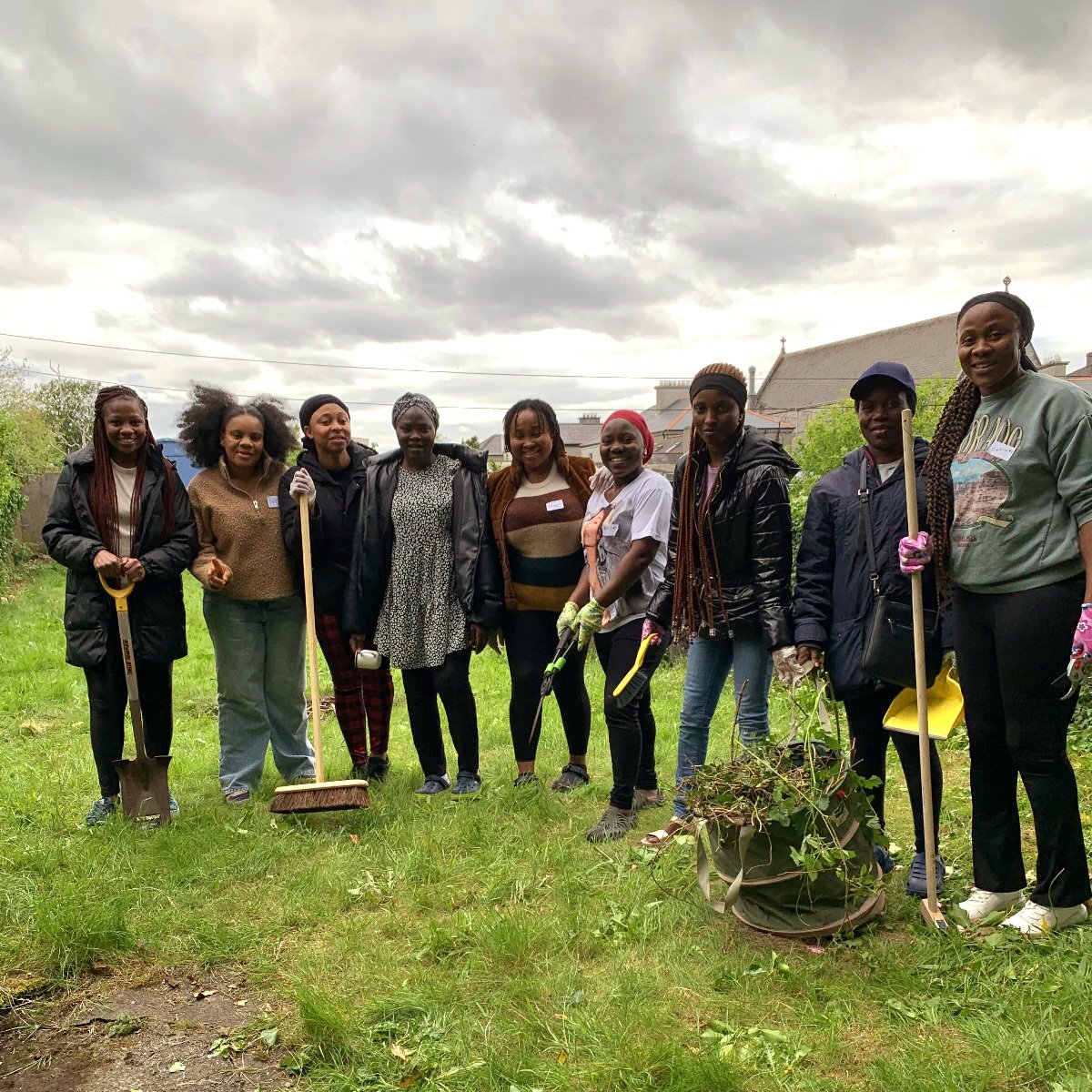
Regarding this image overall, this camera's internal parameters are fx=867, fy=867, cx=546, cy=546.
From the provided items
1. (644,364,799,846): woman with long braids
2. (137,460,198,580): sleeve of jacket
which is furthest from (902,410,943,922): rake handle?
(137,460,198,580): sleeve of jacket

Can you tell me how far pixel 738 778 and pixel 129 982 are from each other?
2.29m

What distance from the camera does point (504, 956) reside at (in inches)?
122

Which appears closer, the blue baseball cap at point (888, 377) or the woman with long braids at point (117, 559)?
the blue baseball cap at point (888, 377)

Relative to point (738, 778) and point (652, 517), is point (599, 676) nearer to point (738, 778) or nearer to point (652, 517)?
point (652, 517)

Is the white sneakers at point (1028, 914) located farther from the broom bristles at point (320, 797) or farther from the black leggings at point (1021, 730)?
the broom bristles at point (320, 797)

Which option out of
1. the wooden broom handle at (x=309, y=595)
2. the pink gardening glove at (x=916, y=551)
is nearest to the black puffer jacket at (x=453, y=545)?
the wooden broom handle at (x=309, y=595)

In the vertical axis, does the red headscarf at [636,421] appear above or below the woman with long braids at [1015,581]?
above

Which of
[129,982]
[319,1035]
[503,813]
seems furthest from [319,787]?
[319,1035]

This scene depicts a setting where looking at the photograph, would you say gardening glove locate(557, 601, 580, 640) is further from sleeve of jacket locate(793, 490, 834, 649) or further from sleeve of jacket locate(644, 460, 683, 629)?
sleeve of jacket locate(793, 490, 834, 649)

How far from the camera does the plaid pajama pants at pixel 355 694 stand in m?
5.03

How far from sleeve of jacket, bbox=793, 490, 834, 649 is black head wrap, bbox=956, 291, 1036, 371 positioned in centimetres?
90

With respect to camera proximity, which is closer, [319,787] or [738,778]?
[738,778]

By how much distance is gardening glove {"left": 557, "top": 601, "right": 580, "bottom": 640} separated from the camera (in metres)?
4.39

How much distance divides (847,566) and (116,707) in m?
3.65
